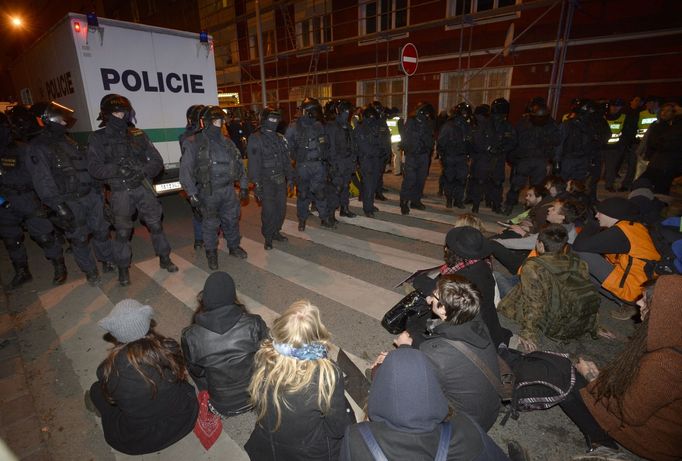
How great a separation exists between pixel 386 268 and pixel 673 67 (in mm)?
10701

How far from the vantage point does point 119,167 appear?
475 cm

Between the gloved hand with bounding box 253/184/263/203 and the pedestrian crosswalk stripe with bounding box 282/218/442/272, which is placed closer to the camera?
the pedestrian crosswalk stripe with bounding box 282/218/442/272

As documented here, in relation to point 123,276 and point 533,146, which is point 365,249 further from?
point 533,146

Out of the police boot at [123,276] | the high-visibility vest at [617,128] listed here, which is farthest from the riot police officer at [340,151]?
the high-visibility vest at [617,128]

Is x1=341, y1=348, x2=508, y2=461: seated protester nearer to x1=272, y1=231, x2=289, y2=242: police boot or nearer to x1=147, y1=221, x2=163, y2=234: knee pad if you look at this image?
x1=147, y1=221, x2=163, y2=234: knee pad

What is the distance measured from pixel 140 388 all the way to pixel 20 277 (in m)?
4.51

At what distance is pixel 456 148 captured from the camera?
7641mm

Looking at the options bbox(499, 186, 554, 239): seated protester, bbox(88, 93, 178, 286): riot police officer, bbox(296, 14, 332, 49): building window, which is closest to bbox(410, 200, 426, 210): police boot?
bbox(499, 186, 554, 239): seated protester

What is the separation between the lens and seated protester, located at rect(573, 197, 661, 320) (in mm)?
3721

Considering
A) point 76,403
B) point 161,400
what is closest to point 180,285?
point 76,403

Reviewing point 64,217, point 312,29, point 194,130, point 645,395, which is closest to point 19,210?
point 64,217

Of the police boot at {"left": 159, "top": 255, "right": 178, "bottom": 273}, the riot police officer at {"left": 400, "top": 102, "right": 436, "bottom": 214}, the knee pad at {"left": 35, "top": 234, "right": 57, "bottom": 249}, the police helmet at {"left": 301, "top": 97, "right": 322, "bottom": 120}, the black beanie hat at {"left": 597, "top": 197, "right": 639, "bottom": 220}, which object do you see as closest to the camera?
the black beanie hat at {"left": 597, "top": 197, "right": 639, "bottom": 220}

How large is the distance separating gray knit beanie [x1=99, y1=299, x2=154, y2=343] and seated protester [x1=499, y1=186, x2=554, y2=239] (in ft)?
15.2

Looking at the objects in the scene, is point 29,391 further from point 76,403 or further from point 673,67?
point 673,67
